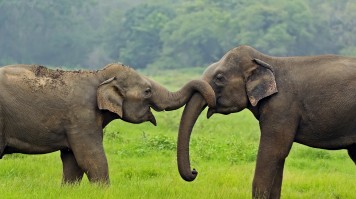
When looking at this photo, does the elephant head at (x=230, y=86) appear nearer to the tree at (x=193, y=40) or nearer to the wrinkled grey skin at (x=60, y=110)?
the wrinkled grey skin at (x=60, y=110)

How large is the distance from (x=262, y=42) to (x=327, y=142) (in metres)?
57.5

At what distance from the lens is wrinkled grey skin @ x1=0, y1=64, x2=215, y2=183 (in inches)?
297

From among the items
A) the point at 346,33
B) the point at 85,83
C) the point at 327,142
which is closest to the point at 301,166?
the point at 327,142


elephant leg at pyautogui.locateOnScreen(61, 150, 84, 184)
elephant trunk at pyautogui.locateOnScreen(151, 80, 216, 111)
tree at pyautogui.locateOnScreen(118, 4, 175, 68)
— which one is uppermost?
elephant trunk at pyautogui.locateOnScreen(151, 80, 216, 111)

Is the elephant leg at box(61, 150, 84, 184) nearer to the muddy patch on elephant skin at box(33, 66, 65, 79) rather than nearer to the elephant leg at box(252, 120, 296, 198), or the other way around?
the muddy patch on elephant skin at box(33, 66, 65, 79)

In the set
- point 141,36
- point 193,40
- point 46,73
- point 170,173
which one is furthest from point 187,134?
point 141,36

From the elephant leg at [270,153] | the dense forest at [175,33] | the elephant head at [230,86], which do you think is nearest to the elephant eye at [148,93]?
the elephant head at [230,86]

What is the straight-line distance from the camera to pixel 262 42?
64.6 meters

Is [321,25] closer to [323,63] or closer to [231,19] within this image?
[231,19]

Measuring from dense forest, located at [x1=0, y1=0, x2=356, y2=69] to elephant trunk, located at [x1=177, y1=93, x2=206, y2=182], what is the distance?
56.9m

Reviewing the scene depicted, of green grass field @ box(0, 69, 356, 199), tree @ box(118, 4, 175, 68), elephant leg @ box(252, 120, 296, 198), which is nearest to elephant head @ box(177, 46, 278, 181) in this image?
elephant leg @ box(252, 120, 296, 198)

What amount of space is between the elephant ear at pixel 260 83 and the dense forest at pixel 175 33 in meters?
56.9

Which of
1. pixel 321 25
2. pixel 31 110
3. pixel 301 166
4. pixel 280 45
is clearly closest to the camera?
pixel 31 110

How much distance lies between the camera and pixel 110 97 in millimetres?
7672
